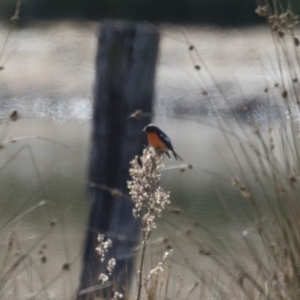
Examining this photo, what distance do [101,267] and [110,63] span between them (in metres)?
0.61

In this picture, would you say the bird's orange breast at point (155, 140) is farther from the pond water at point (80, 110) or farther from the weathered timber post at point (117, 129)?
the pond water at point (80, 110)

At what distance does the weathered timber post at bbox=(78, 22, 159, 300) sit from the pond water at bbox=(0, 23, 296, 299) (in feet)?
2.22

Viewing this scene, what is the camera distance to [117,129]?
8.91ft

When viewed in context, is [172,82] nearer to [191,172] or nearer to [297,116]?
[191,172]

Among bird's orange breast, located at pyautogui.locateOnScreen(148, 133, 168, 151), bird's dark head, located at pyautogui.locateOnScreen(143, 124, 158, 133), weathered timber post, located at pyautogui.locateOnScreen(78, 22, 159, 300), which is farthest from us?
bird's orange breast, located at pyautogui.locateOnScreen(148, 133, 168, 151)

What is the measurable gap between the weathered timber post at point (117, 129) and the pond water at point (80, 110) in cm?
68

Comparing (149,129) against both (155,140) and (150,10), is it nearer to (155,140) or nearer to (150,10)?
(155,140)

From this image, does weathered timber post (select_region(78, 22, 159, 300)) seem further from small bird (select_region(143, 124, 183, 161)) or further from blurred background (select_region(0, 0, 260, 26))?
blurred background (select_region(0, 0, 260, 26))

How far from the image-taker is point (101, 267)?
273 centimetres

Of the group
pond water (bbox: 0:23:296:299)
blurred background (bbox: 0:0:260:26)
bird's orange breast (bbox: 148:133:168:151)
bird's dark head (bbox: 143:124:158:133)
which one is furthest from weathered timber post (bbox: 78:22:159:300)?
blurred background (bbox: 0:0:260:26)

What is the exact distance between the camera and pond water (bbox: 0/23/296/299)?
4.70 meters

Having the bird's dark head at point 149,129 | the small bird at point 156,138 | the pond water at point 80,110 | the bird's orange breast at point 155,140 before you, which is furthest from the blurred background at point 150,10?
the bird's dark head at point 149,129

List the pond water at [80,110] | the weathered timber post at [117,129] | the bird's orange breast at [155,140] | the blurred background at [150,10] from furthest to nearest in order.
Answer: the blurred background at [150,10]
the pond water at [80,110]
the bird's orange breast at [155,140]
the weathered timber post at [117,129]

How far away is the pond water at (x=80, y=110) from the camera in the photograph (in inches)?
185
